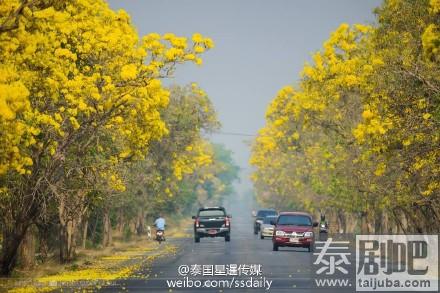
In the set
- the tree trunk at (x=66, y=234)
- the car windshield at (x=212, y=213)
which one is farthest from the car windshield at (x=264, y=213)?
the tree trunk at (x=66, y=234)

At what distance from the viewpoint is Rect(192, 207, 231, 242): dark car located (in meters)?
62.4

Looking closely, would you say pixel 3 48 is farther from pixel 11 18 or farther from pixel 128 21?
pixel 128 21

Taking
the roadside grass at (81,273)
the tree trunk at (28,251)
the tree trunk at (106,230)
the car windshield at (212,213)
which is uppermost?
the car windshield at (212,213)

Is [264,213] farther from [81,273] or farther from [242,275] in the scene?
[242,275]

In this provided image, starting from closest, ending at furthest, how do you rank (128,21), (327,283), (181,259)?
(327,283) → (128,21) → (181,259)

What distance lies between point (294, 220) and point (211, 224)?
1464cm

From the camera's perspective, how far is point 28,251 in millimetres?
35156

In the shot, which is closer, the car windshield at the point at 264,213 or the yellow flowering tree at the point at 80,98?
the yellow flowering tree at the point at 80,98

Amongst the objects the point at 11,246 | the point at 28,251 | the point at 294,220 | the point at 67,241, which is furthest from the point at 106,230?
the point at 11,246

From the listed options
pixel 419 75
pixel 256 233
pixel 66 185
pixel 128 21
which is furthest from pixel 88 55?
pixel 256 233

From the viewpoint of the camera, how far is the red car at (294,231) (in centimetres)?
4744

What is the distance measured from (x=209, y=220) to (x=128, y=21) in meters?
29.0

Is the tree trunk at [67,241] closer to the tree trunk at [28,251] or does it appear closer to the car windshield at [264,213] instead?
the tree trunk at [28,251]

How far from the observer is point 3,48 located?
2050 centimetres
